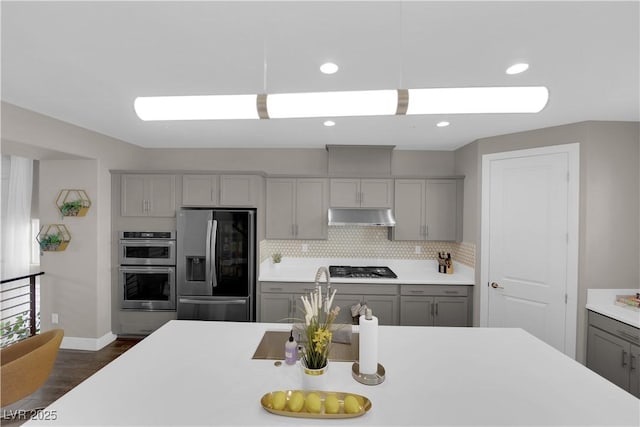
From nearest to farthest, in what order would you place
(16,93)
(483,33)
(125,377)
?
(125,377)
(483,33)
(16,93)

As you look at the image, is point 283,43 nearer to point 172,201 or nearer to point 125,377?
point 125,377

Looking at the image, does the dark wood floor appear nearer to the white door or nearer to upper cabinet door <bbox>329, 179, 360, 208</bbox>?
upper cabinet door <bbox>329, 179, 360, 208</bbox>

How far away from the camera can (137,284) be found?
140 inches

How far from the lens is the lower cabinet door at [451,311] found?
3.41m

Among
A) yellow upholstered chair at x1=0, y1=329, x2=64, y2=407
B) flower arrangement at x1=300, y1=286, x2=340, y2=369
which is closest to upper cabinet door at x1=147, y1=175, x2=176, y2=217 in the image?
yellow upholstered chair at x1=0, y1=329, x2=64, y2=407

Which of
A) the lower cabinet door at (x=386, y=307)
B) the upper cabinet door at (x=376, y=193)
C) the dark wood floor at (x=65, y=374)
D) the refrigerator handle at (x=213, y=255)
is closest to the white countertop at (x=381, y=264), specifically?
the lower cabinet door at (x=386, y=307)

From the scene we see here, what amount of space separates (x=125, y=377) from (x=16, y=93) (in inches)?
94.2

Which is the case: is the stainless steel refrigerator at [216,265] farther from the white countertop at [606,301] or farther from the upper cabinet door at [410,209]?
the white countertop at [606,301]

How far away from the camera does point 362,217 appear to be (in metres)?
3.74

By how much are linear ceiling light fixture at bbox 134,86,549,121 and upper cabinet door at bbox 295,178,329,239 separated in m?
2.69

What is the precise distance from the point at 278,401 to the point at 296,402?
68mm

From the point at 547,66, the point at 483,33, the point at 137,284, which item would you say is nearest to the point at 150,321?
the point at 137,284

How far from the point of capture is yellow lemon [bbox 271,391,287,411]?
1069 millimetres

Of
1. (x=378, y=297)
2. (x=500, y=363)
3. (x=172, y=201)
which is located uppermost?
(x=172, y=201)
